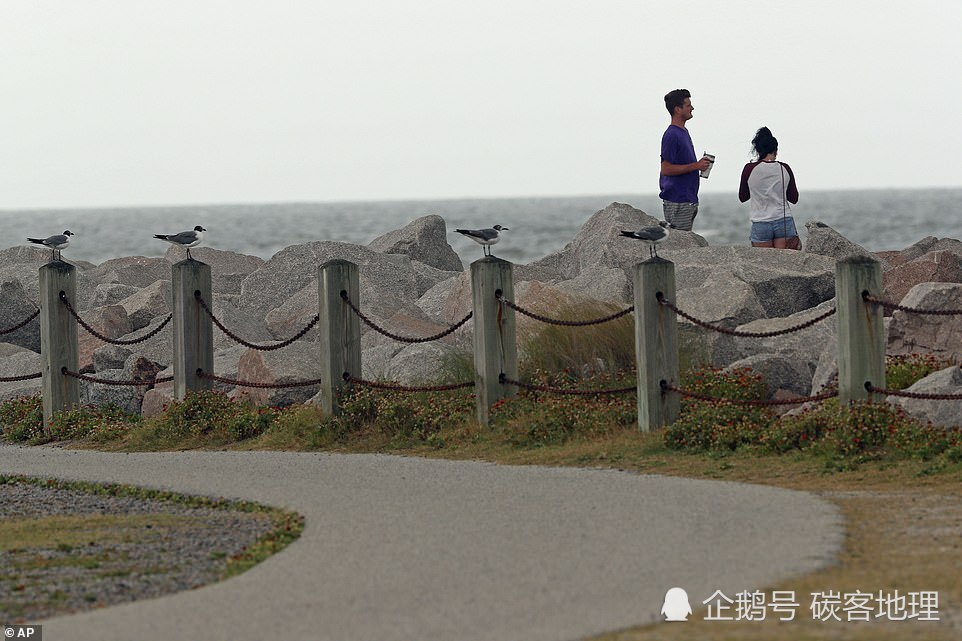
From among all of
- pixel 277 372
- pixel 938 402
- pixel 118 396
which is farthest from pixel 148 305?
pixel 938 402

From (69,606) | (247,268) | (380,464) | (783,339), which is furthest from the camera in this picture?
(247,268)

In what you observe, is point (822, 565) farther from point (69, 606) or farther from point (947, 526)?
point (69, 606)

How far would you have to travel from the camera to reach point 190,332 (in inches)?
552

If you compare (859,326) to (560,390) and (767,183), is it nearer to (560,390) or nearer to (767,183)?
(560,390)

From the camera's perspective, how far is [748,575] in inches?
270

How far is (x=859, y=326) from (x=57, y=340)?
8.16 meters

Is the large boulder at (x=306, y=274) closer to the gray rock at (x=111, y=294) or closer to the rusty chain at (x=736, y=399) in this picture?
the gray rock at (x=111, y=294)

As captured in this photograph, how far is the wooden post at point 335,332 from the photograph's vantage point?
13.0m

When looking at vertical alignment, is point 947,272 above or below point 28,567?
above

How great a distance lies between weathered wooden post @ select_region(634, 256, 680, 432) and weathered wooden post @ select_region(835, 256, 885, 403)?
141 cm

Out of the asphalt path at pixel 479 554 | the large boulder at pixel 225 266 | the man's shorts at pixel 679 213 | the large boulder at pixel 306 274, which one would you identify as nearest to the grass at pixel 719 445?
the asphalt path at pixel 479 554

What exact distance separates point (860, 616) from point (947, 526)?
2109 millimetres

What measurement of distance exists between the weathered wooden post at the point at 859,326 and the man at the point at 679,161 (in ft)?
18.4

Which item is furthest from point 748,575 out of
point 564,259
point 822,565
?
point 564,259
